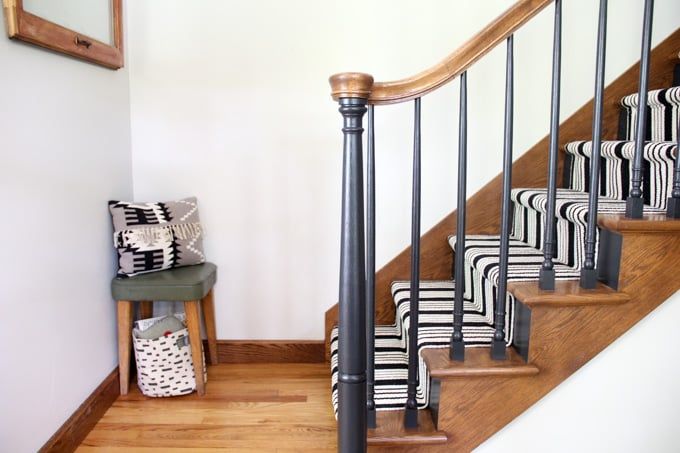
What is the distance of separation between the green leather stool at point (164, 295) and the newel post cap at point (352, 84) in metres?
1.26

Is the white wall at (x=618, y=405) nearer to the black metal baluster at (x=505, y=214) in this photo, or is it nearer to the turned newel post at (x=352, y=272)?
the black metal baluster at (x=505, y=214)

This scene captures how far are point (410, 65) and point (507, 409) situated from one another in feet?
5.06

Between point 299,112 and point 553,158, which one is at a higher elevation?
point 299,112

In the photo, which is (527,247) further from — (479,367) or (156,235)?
(156,235)

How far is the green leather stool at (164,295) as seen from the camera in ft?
7.31

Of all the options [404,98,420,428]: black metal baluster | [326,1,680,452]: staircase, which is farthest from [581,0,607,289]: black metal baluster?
[404,98,420,428]: black metal baluster

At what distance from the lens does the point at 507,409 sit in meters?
A: 1.56

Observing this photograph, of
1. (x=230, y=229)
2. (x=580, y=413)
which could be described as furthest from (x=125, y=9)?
(x=580, y=413)

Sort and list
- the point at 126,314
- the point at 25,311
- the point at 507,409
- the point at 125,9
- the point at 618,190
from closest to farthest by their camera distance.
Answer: the point at 507,409 < the point at 25,311 < the point at 618,190 < the point at 126,314 < the point at 125,9

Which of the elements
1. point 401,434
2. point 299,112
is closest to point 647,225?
point 401,434

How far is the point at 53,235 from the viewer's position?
1873 mm

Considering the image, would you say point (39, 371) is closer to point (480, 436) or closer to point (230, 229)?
point (230, 229)

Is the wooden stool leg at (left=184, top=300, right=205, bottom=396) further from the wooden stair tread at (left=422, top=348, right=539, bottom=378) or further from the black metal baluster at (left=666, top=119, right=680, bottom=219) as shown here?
the black metal baluster at (left=666, top=119, right=680, bottom=219)

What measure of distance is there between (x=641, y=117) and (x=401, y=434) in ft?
3.50
